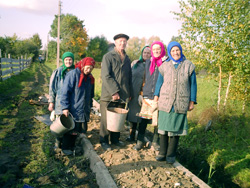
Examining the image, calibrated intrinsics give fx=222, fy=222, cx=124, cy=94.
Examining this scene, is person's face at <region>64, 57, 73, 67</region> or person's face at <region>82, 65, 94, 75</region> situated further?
person's face at <region>64, 57, 73, 67</region>

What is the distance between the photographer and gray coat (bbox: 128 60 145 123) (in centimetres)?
448

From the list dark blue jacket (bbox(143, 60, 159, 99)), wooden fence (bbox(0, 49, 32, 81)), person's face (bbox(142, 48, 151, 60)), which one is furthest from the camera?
wooden fence (bbox(0, 49, 32, 81))

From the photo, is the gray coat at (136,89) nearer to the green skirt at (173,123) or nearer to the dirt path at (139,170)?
the dirt path at (139,170)

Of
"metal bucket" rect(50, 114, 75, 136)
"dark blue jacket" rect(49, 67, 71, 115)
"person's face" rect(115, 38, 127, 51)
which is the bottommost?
"metal bucket" rect(50, 114, 75, 136)

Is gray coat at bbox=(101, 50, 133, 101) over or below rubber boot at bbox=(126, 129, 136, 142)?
over

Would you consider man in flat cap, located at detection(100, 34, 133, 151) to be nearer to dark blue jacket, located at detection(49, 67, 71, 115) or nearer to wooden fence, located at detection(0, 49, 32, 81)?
dark blue jacket, located at detection(49, 67, 71, 115)

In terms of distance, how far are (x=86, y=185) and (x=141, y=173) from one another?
836mm

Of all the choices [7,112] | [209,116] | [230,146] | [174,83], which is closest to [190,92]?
[174,83]

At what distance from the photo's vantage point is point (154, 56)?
4.04 m

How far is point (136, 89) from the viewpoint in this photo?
14.9 ft

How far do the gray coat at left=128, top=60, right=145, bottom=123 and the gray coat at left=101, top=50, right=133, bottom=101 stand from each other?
1.12 ft

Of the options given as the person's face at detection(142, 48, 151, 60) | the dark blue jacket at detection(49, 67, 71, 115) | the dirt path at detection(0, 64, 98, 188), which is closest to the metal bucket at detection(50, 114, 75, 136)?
the dark blue jacket at detection(49, 67, 71, 115)

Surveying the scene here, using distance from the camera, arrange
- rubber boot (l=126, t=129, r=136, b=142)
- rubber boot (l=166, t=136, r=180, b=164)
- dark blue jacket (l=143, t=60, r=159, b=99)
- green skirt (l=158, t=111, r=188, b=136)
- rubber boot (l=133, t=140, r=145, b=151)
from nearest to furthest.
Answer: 1. green skirt (l=158, t=111, r=188, b=136)
2. rubber boot (l=166, t=136, r=180, b=164)
3. dark blue jacket (l=143, t=60, r=159, b=99)
4. rubber boot (l=133, t=140, r=145, b=151)
5. rubber boot (l=126, t=129, r=136, b=142)

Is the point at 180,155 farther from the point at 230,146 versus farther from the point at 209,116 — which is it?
the point at 209,116
